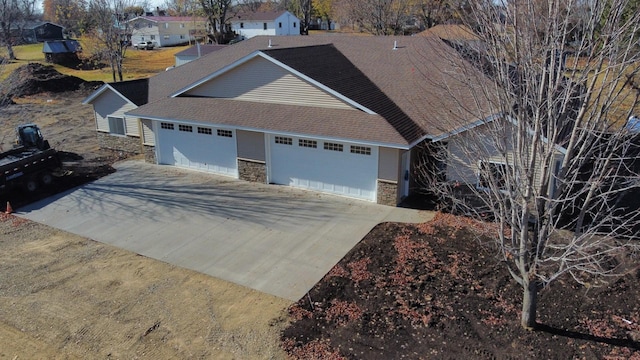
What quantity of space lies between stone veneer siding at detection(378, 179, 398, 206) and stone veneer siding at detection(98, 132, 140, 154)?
13110mm

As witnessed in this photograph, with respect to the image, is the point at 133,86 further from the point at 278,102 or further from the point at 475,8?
the point at 475,8

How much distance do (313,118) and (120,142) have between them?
11.7 m

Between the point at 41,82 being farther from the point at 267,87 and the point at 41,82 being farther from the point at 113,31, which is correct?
the point at 267,87

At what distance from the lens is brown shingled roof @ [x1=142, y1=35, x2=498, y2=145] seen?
16.0 m

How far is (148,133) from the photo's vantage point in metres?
21.6

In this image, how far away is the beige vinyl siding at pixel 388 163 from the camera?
16156mm

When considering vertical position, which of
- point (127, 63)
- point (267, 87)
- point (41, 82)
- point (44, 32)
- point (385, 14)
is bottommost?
point (41, 82)

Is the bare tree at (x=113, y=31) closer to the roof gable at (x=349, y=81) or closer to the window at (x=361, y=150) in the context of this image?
the roof gable at (x=349, y=81)

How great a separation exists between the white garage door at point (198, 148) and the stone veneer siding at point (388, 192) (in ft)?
21.0

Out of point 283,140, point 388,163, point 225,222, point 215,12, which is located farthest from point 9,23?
point 388,163

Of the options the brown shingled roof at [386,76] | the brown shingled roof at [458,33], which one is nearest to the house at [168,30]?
the brown shingled roof at [386,76]

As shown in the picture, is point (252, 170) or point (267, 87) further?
point (252, 170)

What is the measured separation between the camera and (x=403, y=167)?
1680 centimetres

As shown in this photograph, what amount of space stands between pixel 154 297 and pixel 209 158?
9.51 m
